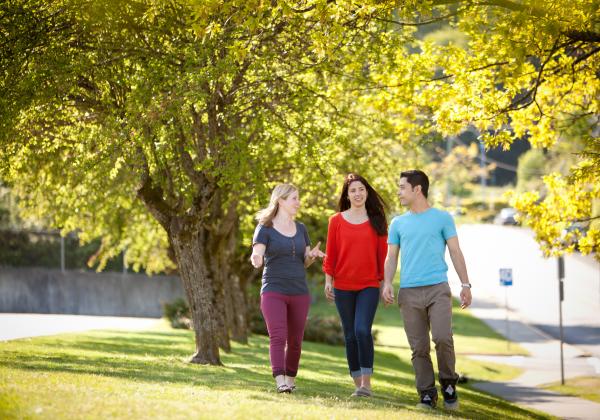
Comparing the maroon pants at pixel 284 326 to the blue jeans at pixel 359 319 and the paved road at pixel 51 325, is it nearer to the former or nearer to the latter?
the blue jeans at pixel 359 319

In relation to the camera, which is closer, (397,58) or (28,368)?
(28,368)

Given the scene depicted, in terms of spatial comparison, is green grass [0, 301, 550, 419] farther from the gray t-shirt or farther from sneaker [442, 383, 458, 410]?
the gray t-shirt

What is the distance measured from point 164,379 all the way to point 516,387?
46.1 feet

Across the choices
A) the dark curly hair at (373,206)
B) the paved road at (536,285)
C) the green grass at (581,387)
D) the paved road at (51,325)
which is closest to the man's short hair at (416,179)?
the dark curly hair at (373,206)

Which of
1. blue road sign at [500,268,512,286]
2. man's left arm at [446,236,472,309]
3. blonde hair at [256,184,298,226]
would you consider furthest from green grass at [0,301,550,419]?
blue road sign at [500,268,512,286]

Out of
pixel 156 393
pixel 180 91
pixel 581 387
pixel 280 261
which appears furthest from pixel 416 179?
pixel 581 387

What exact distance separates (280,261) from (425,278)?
55.7 inches

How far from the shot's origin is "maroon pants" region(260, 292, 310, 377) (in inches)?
400

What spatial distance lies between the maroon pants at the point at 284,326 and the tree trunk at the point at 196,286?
19.6 ft

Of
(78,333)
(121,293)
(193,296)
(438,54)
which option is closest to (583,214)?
(438,54)

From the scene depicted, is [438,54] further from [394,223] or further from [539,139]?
[394,223]

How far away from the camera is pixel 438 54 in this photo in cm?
1695

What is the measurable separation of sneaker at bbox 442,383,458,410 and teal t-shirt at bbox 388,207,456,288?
3.69 ft

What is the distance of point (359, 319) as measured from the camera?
1034 cm
